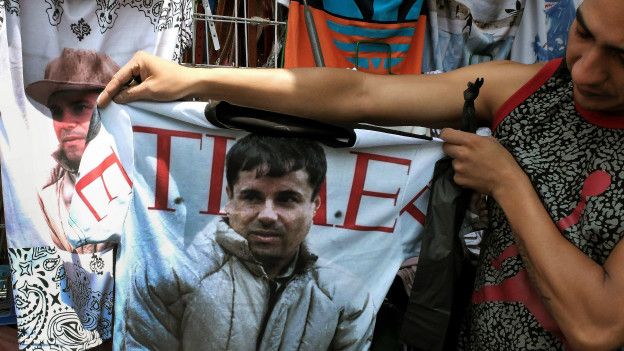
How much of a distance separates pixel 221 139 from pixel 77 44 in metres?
0.99

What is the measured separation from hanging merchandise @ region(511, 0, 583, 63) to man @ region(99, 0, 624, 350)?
1716mm

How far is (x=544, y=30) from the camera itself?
3.23 m

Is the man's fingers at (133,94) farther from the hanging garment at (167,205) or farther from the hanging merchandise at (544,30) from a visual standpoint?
the hanging merchandise at (544,30)

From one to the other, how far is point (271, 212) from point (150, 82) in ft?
1.47

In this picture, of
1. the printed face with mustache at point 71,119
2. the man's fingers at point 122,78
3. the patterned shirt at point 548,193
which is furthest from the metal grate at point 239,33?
the patterned shirt at point 548,193

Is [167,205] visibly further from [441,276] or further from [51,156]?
[51,156]

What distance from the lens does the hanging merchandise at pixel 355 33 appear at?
111 inches

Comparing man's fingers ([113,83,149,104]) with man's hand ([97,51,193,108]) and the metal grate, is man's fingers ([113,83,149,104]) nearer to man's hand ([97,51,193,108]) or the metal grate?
man's hand ([97,51,193,108])

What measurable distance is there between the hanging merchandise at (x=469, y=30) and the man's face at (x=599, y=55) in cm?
170

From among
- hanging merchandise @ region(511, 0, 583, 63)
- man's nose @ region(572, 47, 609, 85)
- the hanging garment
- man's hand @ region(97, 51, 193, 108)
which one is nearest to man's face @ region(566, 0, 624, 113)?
man's nose @ region(572, 47, 609, 85)

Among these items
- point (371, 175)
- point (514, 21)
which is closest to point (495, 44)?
point (514, 21)

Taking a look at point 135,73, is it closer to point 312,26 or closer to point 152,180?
point 152,180

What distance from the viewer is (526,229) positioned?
4.67 ft

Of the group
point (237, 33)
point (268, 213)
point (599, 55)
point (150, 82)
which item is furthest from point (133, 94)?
point (237, 33)
